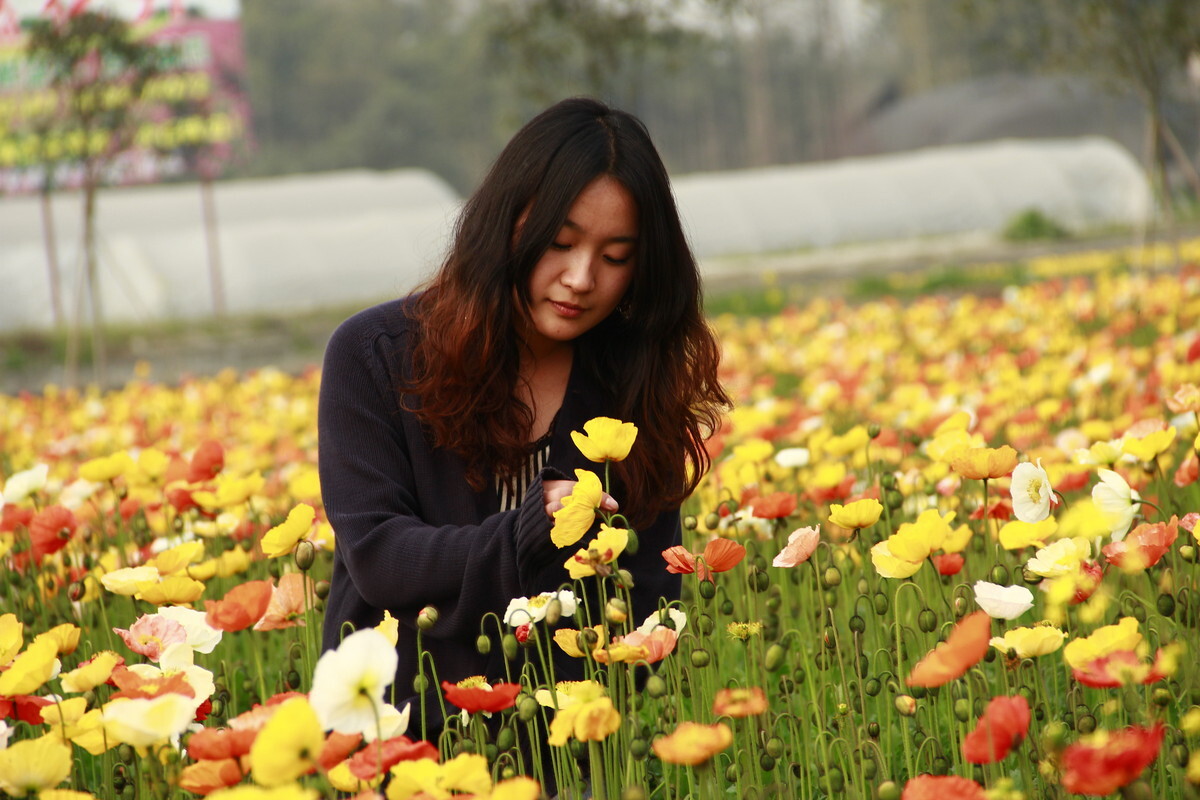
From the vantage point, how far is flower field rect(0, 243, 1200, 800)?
3.69 ft

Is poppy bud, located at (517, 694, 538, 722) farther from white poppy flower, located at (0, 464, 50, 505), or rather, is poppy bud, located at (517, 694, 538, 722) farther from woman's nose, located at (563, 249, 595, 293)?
white poppy flower, located at (0, 464, 50, 505)

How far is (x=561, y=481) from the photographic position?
169cm

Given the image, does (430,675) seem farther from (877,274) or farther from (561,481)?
(877,274)

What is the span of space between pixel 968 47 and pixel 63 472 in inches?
1395

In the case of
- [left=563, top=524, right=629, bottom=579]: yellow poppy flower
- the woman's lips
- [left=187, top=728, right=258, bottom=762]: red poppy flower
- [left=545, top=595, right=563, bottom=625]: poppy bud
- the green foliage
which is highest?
the woman's lips

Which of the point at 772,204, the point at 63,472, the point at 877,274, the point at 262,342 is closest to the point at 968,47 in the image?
the point at 772,204

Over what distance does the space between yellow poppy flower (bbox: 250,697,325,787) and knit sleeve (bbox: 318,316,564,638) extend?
2.34ft

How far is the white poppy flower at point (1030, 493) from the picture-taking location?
63.9 inches

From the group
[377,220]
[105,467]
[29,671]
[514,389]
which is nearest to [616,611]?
[29,671]

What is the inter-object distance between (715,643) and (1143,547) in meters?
0.83

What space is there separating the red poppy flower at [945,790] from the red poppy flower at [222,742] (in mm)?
538

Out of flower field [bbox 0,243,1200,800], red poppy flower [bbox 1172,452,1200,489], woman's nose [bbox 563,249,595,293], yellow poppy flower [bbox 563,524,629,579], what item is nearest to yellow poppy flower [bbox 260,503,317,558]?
flower field [bbox 0,243,1200,800]

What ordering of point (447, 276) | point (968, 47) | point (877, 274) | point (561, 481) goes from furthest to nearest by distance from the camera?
point (968, 47) < point (877, 274) < point (447, 276) < point (561, 481)

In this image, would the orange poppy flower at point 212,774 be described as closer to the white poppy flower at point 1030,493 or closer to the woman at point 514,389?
the woman at point 514,389
